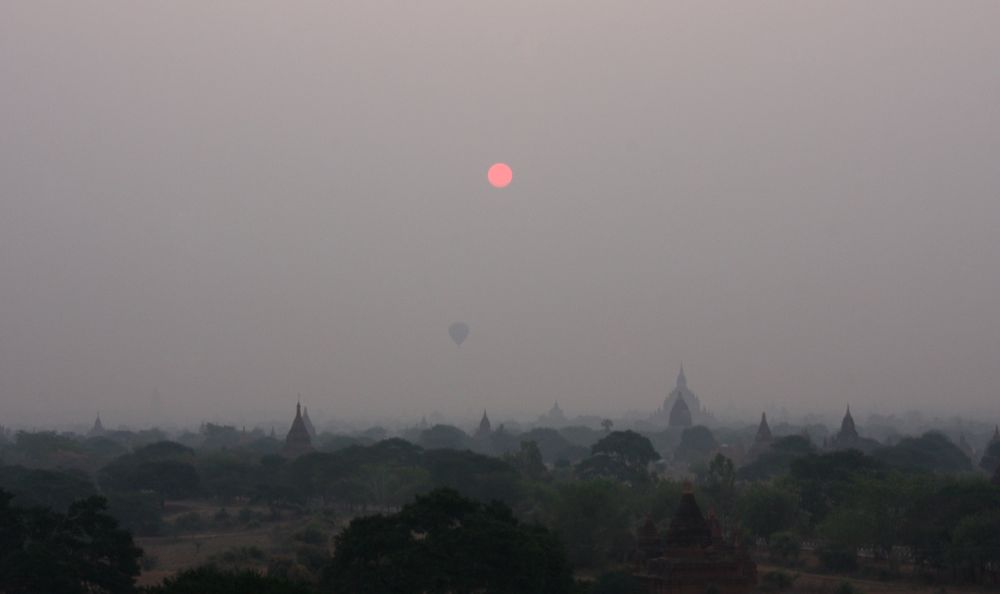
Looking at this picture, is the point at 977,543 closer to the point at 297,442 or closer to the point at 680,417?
the point at 297,442

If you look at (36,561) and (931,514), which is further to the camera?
(931,514)

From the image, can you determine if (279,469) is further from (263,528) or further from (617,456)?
(617,456)

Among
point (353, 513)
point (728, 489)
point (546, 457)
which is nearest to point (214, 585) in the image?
point (728, 489)

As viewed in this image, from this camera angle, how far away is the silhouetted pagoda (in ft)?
142

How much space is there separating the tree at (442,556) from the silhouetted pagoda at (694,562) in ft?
23.4

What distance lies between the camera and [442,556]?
1400 inches

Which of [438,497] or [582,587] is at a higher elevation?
[438,497]

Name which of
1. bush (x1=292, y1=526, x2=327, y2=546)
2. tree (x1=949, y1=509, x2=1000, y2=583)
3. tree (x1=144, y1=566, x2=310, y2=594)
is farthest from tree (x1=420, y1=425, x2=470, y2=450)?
tree (x1=144, y1=566, x2=310, y2=594)

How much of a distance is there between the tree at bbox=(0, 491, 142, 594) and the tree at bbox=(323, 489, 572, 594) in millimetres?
6282

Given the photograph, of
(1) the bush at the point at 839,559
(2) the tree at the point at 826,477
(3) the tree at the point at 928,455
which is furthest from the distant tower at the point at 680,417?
(1) the bush at the point at 839,559

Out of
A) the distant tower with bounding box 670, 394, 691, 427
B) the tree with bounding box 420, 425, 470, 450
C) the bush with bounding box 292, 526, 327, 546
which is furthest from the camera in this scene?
the distant tower with bounding box 670, 394, 691, 427

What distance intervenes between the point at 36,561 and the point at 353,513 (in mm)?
44167

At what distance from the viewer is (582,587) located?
38000mm

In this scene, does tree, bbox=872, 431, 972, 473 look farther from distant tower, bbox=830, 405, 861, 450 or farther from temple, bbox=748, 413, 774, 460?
temple, bbox=748, 413, 774, 460
